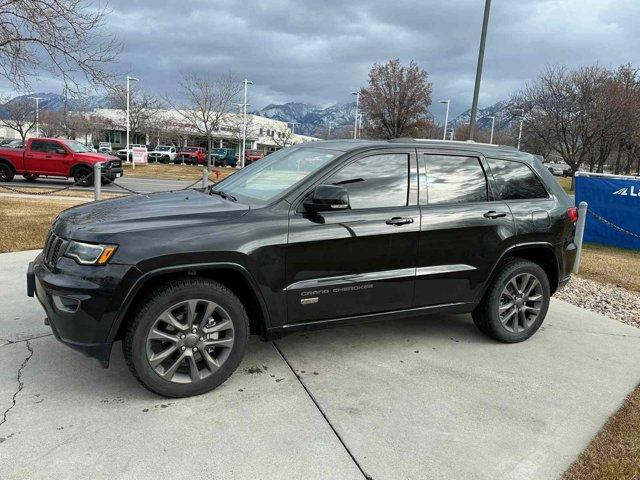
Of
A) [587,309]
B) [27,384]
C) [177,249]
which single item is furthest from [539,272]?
[27,384]

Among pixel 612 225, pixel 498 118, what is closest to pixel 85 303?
pixel 612 225

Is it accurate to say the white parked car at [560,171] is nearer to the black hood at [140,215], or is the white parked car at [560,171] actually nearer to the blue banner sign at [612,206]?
the blue banner sign at [612,206]

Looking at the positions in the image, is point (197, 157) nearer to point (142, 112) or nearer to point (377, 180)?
point (142, 112)

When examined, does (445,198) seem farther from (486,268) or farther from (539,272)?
(539,272)

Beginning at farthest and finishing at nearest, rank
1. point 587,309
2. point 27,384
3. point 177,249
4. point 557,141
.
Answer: point 557,141 < point 587,309 < point 27,384 < point 177,249

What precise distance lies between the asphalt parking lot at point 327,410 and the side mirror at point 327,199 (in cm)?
126

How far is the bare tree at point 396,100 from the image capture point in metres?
35.2

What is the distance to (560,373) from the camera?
3947 mm

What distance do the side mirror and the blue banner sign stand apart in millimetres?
9509

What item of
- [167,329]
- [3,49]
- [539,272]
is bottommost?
[167,329]

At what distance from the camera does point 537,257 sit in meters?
4.62

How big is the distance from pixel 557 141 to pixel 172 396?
30654 millimetres

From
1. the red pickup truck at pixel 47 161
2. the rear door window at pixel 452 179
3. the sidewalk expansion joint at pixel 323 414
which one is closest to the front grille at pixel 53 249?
the sidewalk expansion joint at pixel 323 414

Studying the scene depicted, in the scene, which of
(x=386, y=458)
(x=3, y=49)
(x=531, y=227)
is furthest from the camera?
(x=3, y=49)
